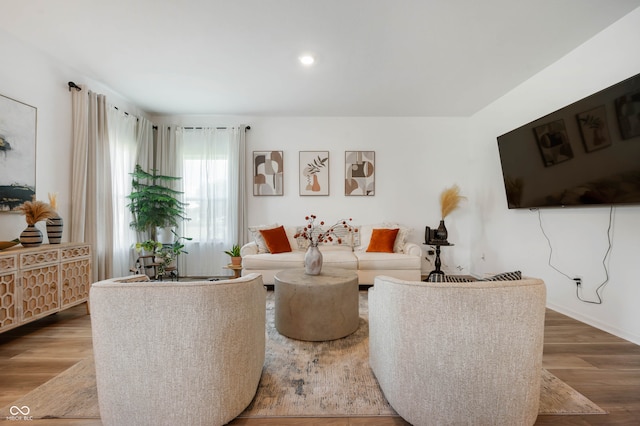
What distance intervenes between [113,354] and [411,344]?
1299 millimetres

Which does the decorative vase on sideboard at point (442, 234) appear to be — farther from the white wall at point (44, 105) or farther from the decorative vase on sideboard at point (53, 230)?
the white wall at point (44, 105)

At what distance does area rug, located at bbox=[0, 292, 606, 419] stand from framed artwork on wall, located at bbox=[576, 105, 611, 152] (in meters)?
1.89

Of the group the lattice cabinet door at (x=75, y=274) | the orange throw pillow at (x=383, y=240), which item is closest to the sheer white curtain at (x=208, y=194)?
the lattice cabinet door at (x=75, y=274)

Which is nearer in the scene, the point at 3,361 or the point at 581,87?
the point at 3,361

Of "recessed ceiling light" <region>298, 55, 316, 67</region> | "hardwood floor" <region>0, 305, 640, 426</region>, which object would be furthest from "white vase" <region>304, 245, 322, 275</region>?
"recessed ceiling light" <region>298, 55, 316, 67</region>

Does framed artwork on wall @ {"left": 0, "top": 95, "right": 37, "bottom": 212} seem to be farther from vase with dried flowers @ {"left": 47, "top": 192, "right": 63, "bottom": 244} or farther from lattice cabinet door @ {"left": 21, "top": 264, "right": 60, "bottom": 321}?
lattice cabinet door @ {"left": 21, "top": 264, "right": 60, "bottom": 321}

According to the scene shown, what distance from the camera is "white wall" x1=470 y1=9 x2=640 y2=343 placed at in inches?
89.0

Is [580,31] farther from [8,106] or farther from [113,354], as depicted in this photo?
[8,106]

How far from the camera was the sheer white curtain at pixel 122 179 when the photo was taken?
3.62 m

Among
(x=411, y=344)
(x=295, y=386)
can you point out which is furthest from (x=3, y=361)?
(x=411, y=344)

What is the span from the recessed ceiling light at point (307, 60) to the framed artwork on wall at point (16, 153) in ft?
8.96

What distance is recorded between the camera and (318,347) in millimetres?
2105

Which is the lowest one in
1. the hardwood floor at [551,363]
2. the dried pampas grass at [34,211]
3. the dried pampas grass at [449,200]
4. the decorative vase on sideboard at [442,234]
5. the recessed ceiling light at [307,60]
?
the hardwood floor at [551,363]

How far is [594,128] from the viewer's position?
2279mm
